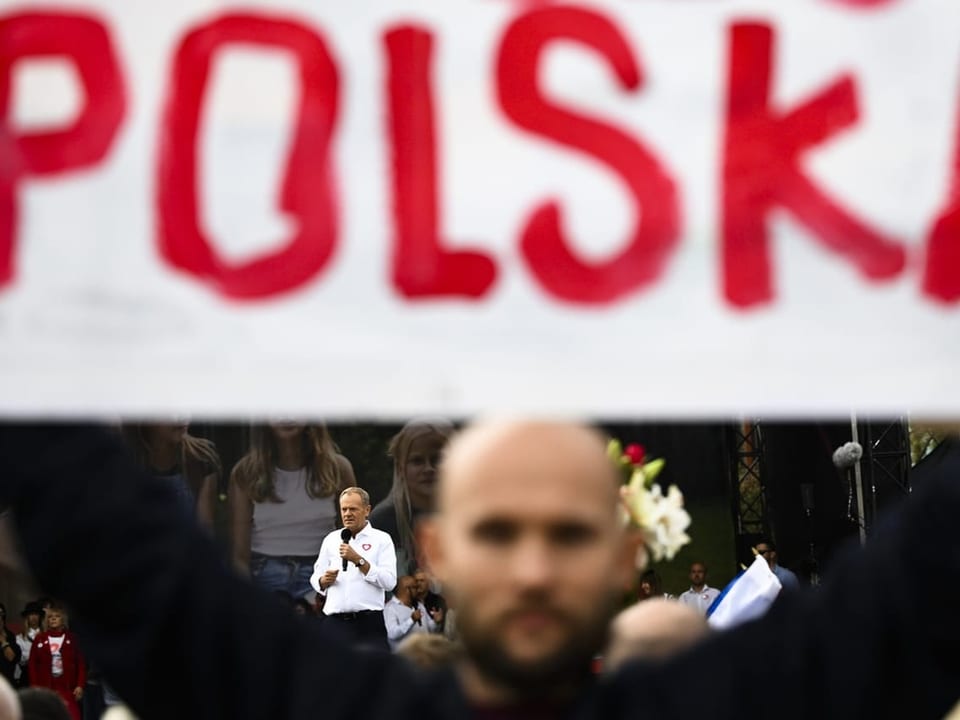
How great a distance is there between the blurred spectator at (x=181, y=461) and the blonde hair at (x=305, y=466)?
23cm

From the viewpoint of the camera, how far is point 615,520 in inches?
78.4

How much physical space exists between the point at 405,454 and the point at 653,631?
6.50 meters

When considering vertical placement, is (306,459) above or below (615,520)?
below

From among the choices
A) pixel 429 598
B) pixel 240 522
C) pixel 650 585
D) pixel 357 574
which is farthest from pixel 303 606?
pixel 650 585

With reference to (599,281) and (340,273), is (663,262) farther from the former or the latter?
(340,273)

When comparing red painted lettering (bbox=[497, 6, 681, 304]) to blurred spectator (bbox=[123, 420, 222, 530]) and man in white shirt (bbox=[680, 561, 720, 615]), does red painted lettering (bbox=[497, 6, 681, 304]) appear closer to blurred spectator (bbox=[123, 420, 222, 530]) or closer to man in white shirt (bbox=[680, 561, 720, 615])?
blurred spectator (bbox=[123, 420, 222, 530])

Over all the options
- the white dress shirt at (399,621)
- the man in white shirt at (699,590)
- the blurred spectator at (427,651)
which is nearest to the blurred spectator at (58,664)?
the white dress shirt at (399,621)

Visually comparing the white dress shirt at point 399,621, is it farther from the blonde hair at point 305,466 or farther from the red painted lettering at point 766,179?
the red painted lettering at point 766,179

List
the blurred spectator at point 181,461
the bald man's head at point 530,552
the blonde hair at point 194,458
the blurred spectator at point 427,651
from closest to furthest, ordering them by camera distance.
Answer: the bald man's head at point 530,552 < the blurred spectator at point 427,651 < the blurred spectator at point 181,461 < the blonde hair at point 194,458

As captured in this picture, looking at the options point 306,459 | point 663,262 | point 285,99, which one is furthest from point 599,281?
point 306,459

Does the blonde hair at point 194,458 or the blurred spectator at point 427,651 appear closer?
the blurred spectator at point 427,651

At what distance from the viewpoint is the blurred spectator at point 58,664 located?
12039 mm

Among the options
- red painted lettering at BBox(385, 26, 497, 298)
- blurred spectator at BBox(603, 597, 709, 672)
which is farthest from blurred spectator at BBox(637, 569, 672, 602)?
red painted lettering at BBox(385, 26, 497, 298)

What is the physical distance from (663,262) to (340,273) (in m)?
0.36
